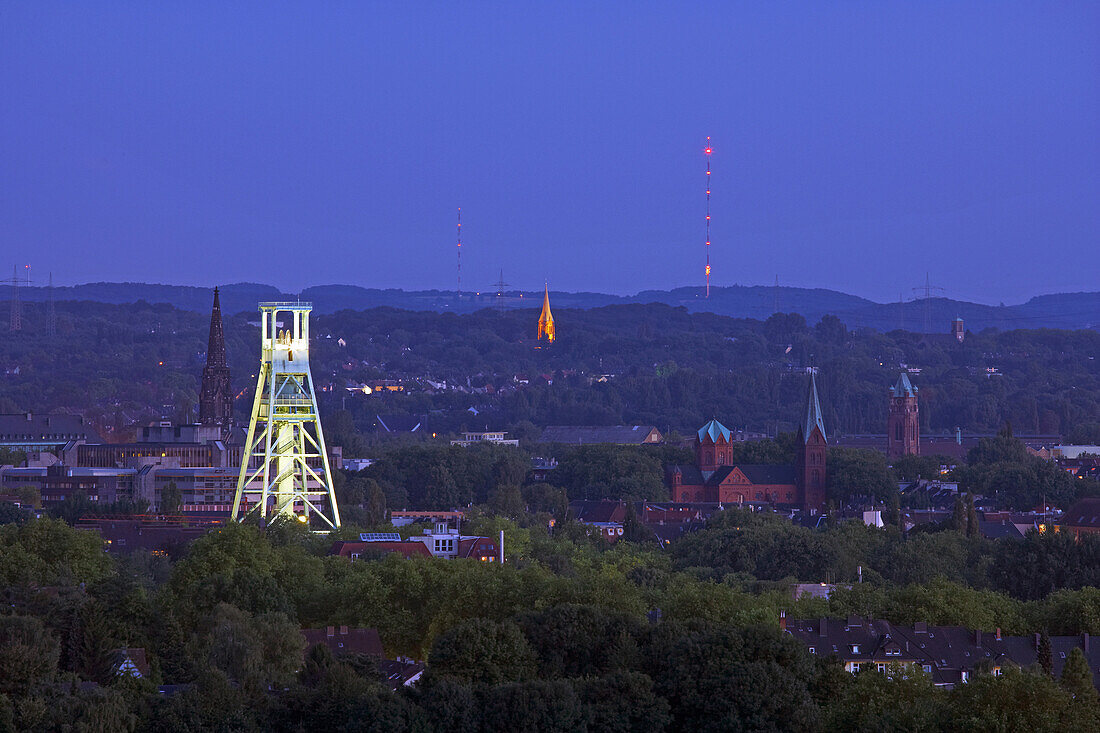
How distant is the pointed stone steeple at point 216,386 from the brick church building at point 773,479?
85.3 feet

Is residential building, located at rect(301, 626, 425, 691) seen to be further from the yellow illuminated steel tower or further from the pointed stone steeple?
the pointed stone steeple

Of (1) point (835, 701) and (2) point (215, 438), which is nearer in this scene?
(1) point (835, 701)

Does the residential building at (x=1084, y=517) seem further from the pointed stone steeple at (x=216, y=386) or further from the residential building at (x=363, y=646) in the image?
the pointed stone steeple at (x=216, y=386)

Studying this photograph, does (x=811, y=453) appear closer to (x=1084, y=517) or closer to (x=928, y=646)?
(x=1084, y=517)

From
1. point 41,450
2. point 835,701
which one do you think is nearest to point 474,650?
point 835,701

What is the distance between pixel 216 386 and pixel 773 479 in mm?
32777

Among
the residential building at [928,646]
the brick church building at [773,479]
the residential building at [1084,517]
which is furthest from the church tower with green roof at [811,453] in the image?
the residential building at [928,646]

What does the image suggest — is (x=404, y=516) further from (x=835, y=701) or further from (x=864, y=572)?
(x=835, y=701)

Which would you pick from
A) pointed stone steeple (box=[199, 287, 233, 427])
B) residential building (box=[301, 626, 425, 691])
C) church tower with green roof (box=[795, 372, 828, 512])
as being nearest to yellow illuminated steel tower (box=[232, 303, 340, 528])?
residential building (box=[301, 626, 425, 691])

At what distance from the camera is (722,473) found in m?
140

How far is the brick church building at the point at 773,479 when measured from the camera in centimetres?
13675

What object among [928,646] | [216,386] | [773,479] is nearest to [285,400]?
[928,646]

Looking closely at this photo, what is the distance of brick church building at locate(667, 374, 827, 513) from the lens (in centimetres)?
13675

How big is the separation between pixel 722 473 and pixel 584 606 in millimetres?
86325
